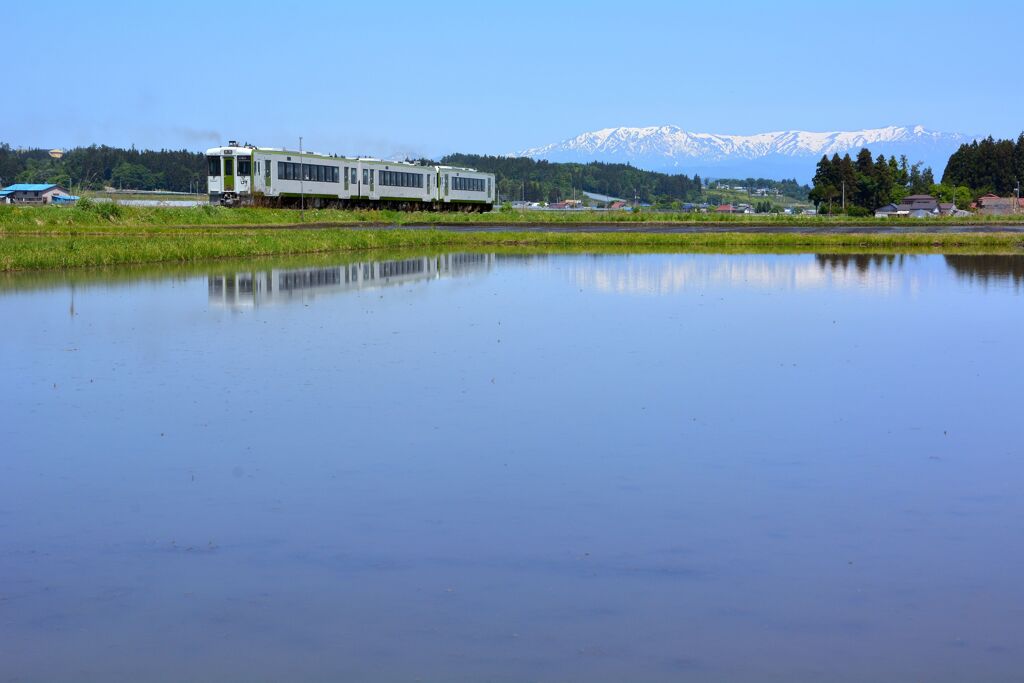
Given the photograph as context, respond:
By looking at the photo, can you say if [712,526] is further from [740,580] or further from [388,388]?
[388,388]

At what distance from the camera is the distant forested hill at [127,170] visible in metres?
139

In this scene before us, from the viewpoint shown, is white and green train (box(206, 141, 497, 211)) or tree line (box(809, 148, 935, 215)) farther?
tree line (box(809, 148, 935, 215))

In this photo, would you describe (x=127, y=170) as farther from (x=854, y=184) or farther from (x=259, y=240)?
(x=259, y=240)

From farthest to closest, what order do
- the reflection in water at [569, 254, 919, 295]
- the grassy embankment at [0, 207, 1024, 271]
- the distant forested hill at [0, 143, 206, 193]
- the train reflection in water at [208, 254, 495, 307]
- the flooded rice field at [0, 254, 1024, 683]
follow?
the distant forested hill at [0, 143, 206, 193], the grassy embankment at [0, 207, 1024, 271], the reflection in water at [569, 254, 919, 295], the train reflection in water at [208, 254, 495, 307], the flooded rice field at [0, 254, 1024, 683]

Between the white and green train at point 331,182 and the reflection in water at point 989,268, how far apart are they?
26.0 m

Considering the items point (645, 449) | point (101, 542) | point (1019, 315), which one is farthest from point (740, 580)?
point (1019, 315)

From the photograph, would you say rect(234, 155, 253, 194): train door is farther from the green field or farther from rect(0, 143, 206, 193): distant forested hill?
rect(0, 143, 206, 193): distant forested hill

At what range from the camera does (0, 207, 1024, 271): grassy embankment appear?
28.9 meters

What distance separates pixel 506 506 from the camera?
24.2ft

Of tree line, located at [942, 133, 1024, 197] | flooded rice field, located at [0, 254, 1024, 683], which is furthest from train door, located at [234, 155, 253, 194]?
tree line, located at [942, 133, 1024, 197]

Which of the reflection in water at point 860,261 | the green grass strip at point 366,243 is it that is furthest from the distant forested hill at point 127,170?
the reflection in water at point 860,261

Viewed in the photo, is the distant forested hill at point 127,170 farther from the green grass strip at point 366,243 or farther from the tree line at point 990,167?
the green grass strip at point 366,243

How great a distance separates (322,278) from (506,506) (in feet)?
58.5

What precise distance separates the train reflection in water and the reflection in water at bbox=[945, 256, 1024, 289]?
1204 centimetres
